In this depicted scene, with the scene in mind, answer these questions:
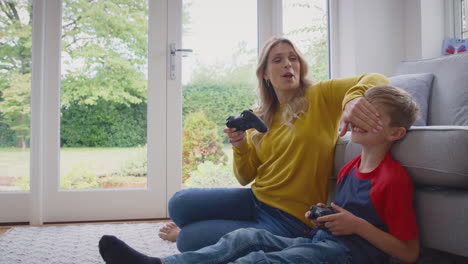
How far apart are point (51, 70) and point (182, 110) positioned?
Answer: 0.86 m

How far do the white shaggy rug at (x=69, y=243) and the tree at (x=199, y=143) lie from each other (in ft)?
1.62

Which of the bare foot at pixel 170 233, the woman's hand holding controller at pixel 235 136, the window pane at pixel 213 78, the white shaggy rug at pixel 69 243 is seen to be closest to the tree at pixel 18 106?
the white shaggy rug at pixel 69 243

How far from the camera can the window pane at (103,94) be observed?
7.98ft

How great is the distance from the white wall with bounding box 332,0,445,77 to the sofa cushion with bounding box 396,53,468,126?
699mm

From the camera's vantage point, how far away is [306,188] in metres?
1.28

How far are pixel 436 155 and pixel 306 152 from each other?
42 centimetres

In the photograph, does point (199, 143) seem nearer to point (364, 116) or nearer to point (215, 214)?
point (215, 214)

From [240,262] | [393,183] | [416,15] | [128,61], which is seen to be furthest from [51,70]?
[416,15]

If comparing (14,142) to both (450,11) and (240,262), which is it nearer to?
(240,262)

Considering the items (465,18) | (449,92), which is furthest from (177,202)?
(465,18)

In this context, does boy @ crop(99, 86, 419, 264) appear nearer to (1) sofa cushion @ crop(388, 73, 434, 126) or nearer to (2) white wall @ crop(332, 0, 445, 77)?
(1) sofa cushion @ crop(388, 73, 434, 126)

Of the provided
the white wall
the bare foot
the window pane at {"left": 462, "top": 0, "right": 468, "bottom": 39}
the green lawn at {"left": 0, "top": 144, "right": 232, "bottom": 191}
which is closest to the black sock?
the bare foot

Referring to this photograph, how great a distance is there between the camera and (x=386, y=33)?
2.70 m

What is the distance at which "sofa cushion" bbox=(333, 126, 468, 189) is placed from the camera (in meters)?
0.96
